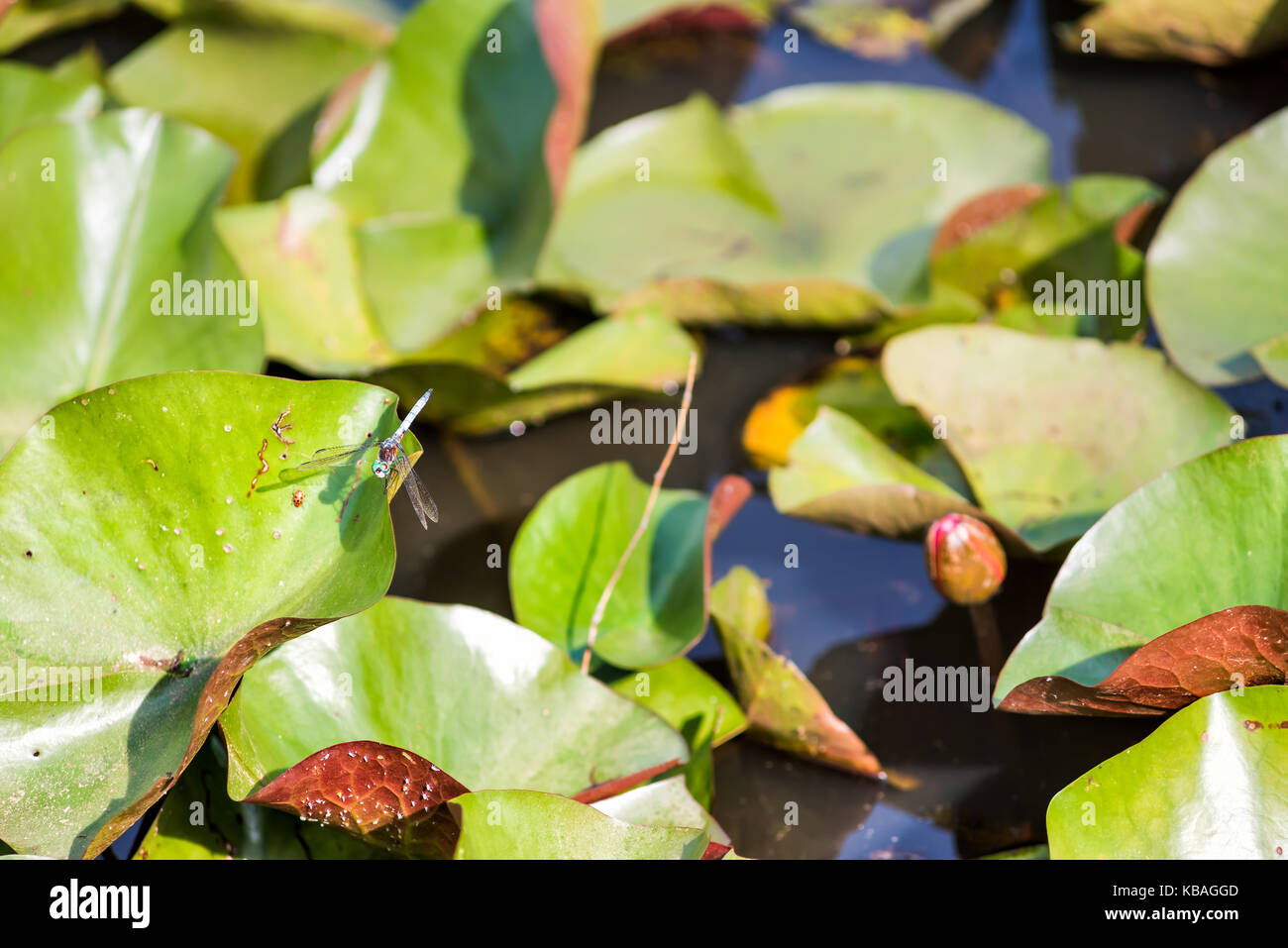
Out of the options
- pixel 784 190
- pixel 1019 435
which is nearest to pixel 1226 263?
pixel 1019 435

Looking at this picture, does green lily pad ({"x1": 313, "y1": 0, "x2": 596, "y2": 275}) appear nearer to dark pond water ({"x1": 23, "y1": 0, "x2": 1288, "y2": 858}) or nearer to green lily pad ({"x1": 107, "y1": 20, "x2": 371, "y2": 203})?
green lily pad ({"x1": 107, "y1": 20, "x2": 371, "y2": 203})

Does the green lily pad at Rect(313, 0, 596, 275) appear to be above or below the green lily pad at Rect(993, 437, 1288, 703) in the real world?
above

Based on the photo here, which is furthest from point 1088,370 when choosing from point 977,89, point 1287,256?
point 977,89

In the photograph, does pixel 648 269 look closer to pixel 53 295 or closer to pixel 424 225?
pixel 424 225

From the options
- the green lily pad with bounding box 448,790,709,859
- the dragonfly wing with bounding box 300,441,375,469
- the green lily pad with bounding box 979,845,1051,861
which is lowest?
the green lily pad with bounding box 979,845,1051,861

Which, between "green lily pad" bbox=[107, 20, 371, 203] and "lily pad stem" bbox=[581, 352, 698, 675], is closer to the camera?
"lily pad stem" bbox=[581, 352, 698, 675]

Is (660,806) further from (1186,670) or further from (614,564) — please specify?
(1186,670)

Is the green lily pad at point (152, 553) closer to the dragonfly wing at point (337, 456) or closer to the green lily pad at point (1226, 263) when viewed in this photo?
the dragonfly wing at point (337, 456)

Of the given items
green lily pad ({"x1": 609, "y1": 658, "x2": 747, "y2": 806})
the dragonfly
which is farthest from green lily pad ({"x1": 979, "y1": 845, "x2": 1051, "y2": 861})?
the dragonfly
